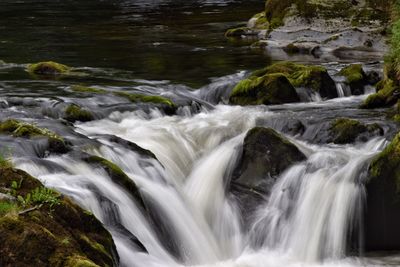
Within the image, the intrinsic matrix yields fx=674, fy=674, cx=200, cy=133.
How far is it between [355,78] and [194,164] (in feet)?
22.7

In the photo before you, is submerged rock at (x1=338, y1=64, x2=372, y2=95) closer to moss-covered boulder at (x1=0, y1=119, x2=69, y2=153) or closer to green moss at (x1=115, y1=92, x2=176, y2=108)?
green moss at (x1=115, y1=92, x2=176, y2=108)

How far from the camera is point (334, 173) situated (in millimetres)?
10383

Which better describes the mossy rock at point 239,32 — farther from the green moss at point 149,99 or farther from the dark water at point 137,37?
the green moss at point 149,99

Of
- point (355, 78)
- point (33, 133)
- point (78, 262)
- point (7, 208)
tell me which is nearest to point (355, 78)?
point (355, 78)

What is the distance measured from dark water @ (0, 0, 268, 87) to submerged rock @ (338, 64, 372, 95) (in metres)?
3.53

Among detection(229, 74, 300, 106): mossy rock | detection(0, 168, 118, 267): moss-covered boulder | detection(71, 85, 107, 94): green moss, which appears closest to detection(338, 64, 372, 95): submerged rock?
detection(229, 74, 300, 106): mossy rock

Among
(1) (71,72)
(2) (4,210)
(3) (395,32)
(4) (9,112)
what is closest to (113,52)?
(1) (71,72)

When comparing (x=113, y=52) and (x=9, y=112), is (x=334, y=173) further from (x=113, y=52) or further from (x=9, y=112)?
(x=113, y=52)

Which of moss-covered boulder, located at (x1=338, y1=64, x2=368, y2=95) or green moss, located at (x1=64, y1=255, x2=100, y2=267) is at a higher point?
green moss, located at (x1=64, y1=255, x2=100, y2=267)

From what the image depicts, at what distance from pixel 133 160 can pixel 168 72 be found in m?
9.27

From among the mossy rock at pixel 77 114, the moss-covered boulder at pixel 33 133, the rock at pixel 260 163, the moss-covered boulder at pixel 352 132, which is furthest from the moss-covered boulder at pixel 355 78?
the moss-covered boulder at pixel 33 133

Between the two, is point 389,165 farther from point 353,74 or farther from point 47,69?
point 47,69

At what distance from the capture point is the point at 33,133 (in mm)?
10805

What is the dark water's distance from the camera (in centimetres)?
2109
